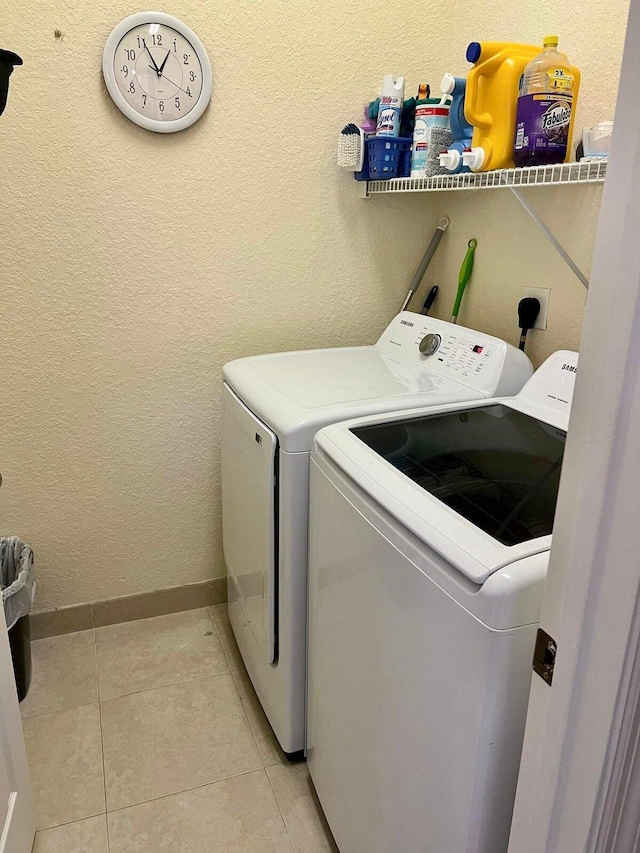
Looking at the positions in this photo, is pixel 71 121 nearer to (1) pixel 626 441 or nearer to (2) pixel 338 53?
(2) pixel 338 53

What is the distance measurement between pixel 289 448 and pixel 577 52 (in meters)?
1.14

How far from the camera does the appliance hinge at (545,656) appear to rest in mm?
601

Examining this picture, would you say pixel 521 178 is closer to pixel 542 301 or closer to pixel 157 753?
pixel 542 301

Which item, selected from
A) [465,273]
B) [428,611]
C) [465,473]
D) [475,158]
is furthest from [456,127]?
[428,611]

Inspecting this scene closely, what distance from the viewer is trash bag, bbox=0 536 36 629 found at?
1.68 meters

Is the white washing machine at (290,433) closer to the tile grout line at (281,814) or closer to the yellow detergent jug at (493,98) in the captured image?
the tile grout line at (281,814)

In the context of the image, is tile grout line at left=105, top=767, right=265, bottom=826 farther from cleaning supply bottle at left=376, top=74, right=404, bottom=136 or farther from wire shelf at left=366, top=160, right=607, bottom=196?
cleaning supply bottle at left=376, top=74, right=404, bottom=136

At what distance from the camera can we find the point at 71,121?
5.35 feet

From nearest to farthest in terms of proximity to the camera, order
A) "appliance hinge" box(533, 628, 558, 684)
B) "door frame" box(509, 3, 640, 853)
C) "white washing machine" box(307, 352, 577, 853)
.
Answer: "door frame" box(509, 3, 640, 853), "appliance hinge" box(533, 628, 558, 684), "white washing machine" box(307, 352, 577, 853)

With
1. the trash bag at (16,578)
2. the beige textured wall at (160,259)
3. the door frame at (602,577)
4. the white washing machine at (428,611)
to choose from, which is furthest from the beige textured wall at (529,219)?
the trash bag at (16,578)

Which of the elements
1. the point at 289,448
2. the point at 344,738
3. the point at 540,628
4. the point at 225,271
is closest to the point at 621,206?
the point at 540,628

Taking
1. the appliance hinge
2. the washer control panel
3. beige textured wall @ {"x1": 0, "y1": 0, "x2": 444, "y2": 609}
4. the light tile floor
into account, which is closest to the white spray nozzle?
the washer control panel

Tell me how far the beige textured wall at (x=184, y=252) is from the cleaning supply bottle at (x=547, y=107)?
276 millimetres

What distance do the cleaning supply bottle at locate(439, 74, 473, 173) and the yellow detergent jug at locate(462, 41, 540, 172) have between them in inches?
2.3
